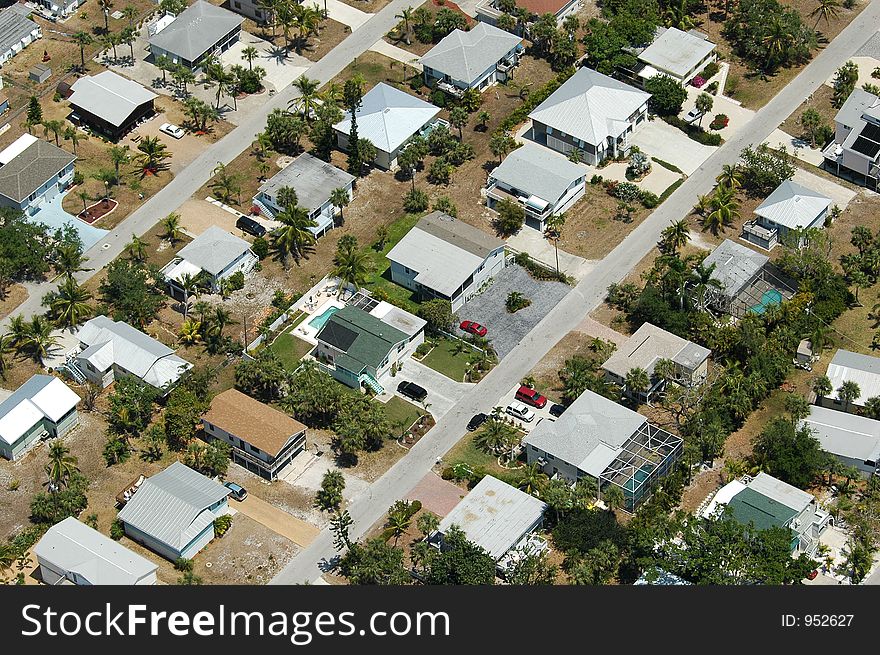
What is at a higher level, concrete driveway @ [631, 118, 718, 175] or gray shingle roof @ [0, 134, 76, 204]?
gray shingle roof @ [0, 134, 76, 204]

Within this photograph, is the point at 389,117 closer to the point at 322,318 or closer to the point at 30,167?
the point at 322,318

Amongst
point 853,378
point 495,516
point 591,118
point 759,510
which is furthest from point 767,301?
point 495,516

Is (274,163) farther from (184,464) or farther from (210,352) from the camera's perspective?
(184,464)

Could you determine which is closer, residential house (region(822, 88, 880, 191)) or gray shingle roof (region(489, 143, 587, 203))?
gray shingle roof (region(489, 143, 587, 203))

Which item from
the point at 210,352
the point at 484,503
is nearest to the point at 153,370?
the point at 210,352

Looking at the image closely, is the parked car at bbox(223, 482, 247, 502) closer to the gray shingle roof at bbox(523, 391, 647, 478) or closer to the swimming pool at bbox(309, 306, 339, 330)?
the swimming pool at bbox(309, 306, 339, 330)

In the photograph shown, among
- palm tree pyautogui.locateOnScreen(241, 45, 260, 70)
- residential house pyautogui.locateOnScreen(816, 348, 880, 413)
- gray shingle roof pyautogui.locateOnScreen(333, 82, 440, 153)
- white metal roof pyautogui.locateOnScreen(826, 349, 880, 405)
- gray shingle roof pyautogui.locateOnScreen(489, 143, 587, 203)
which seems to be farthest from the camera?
palm tree pyautogui.locateOnScreen(241, 45, 260, 70)

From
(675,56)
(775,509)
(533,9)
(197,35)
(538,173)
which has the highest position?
(197,35)

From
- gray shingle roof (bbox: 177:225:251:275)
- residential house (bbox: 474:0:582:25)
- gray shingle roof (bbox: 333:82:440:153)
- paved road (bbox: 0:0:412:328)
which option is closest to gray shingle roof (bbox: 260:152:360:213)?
gray shingle roof (bbox: 333:82:440:153)
